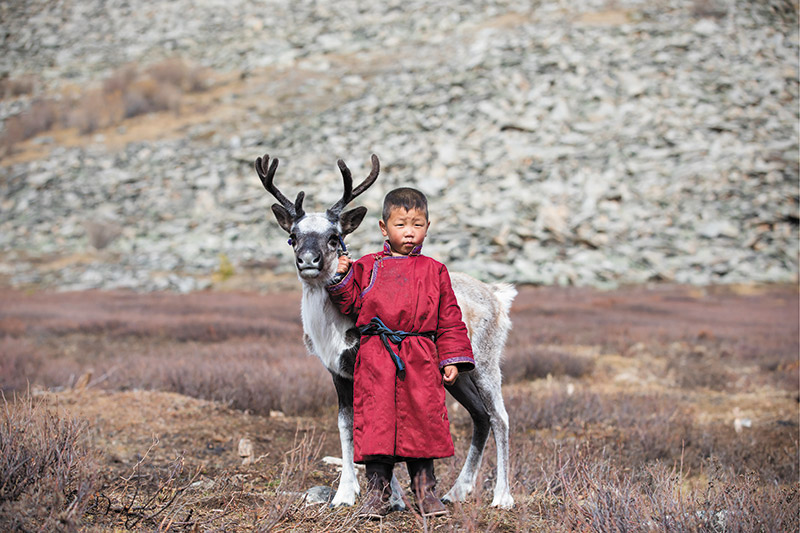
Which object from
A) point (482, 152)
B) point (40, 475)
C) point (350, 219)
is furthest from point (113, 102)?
point (40, 475)

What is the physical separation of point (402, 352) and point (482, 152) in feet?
83.7

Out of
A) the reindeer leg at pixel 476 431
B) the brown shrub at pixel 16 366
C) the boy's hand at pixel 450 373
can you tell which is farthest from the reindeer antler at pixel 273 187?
the brown shrub at pixel 16 366

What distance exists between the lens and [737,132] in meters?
27.3

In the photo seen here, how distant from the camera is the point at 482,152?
27797 millimetres

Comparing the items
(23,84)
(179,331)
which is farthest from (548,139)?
(23,84)

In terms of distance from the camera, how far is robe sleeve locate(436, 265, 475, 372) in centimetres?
327

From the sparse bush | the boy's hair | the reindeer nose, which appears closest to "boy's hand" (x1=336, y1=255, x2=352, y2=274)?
the reindeer nose

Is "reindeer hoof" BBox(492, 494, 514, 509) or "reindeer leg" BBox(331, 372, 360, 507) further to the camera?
"reindeer hoof" BBox(492, 494, 514, 509)

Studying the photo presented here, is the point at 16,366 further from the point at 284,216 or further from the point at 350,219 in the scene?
the point at 350,219

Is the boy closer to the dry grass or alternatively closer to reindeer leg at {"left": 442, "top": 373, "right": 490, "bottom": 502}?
reindeer leg at {"left": 442, "top": 373, "right": 490, "bottom": 502}

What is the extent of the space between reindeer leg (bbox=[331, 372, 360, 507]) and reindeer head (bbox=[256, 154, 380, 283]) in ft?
2.19

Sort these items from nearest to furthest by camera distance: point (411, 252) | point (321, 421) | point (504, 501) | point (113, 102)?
point (411, 252) → point (504, 501) → point (321, 421) → point (113, 102)

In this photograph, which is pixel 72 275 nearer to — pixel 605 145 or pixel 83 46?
pixel 605 145

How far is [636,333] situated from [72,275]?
20.7 meters
